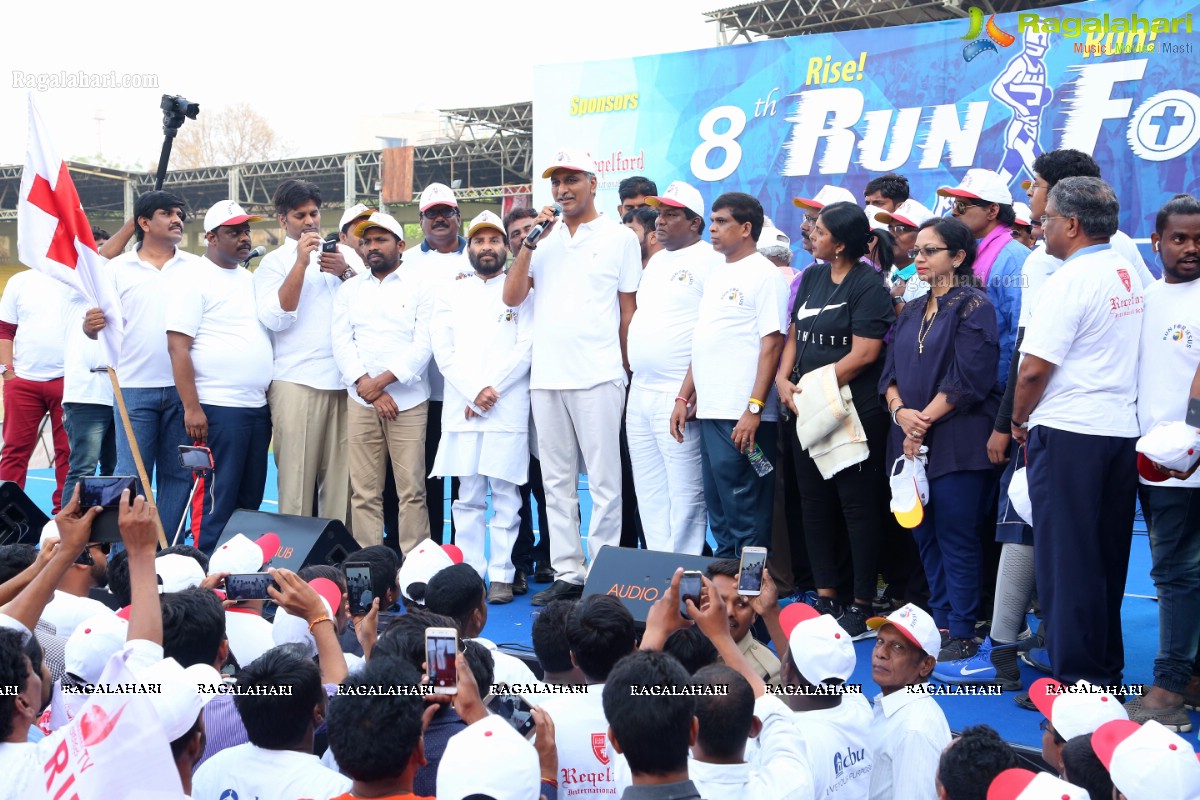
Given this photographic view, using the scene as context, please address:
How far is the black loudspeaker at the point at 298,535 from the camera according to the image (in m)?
5.79

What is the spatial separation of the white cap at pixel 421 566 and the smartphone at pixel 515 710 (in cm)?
133

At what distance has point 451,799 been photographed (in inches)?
97.7

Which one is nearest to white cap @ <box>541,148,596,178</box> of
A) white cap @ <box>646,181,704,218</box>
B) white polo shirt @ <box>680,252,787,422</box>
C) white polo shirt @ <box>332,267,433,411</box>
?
white cap @ <box>646,181,704,218</box>

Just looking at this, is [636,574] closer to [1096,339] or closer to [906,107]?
[1096,339]

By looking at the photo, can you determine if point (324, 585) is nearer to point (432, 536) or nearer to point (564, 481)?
point (564, 481)

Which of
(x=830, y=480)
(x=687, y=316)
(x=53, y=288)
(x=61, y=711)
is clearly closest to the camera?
(x=61, y=711)

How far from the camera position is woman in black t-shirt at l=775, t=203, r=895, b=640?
5605 millimetres

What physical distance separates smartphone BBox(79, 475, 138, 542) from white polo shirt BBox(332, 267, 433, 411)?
3.34 metres

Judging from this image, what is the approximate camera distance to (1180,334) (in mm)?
4395

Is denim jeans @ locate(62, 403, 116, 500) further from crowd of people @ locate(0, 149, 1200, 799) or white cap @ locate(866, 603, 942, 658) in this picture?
white cap @ locate(866, 603, 942, 658)

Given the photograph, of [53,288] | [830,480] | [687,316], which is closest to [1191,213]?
[830,480]

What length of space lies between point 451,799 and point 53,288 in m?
7.82

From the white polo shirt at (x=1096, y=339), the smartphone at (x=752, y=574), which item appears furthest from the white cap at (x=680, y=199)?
the smartphone at (x=752, y=574)

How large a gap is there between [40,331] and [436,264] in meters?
3.59
